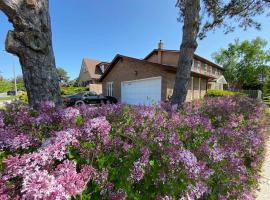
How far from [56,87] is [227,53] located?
56.8m

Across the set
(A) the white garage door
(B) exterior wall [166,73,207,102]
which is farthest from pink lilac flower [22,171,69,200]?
(B) exterior wall [166,73,207,102]

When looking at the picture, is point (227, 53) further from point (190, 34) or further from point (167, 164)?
point (167, 164)

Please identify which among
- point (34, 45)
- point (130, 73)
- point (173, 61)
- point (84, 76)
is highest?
point (173, 61)

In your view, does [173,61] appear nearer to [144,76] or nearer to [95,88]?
[144,76]

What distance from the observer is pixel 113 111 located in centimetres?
289

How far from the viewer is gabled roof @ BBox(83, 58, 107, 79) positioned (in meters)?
36.6

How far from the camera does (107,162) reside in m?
1.75

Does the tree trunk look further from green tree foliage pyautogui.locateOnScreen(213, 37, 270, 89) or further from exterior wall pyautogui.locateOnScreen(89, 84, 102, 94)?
green tree foliage pyautogui.locateOnScreen(213, 37, 270, 89)

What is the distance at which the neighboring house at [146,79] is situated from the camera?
16828 mm

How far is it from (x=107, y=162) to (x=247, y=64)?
57.2 m

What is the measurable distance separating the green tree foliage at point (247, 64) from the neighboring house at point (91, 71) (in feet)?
107

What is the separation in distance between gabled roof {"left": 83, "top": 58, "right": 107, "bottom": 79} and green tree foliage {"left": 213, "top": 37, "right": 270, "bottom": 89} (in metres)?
33.5

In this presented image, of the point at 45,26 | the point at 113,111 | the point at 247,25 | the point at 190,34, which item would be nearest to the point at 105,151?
the point at 113,111

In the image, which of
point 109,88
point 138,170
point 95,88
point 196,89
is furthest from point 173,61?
point 138,170
